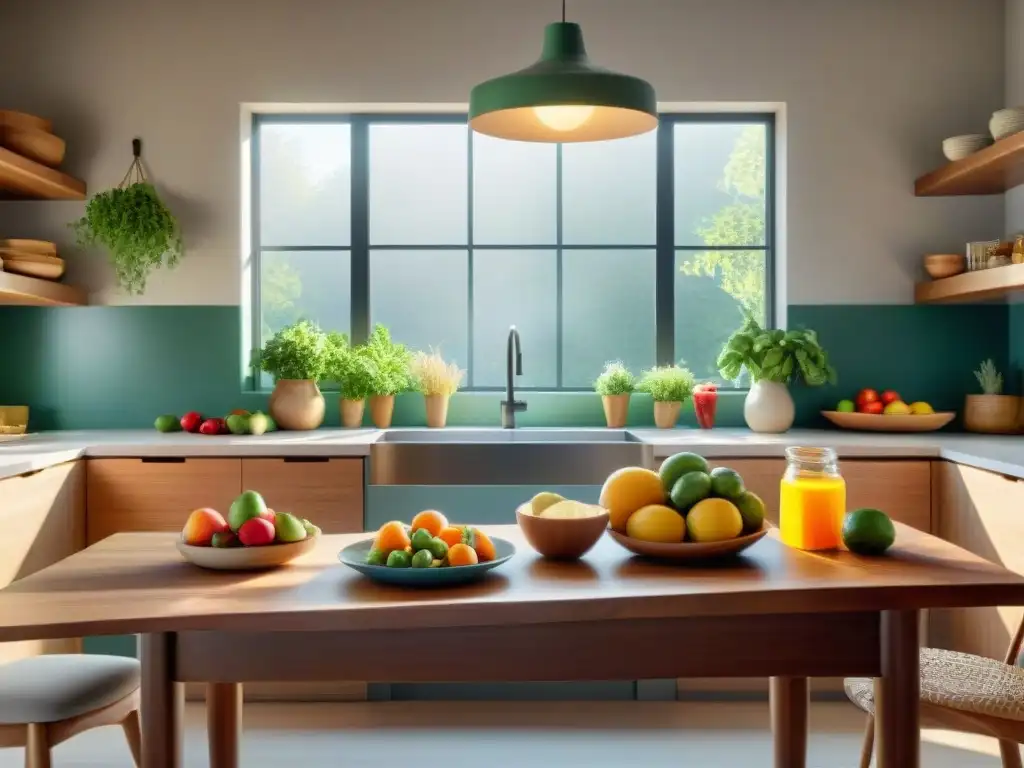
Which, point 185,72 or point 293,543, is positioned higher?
point 185,72

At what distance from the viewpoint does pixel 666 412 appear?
13.3ft

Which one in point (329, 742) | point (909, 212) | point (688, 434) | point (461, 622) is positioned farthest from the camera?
point (909, 212)

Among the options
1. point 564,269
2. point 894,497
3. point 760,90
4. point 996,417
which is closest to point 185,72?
point 564,269

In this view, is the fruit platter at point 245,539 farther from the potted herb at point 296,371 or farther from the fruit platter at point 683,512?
the potted herb at point 296,371

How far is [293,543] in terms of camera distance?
65.3 inches

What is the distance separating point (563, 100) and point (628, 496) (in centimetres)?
84

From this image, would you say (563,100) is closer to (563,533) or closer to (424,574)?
(563,533)

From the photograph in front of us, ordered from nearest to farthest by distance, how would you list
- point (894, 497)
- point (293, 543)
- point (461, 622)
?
1. point (461, 622)
2. point (293, 543)
3. point (894, 497)

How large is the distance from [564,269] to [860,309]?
1.34m

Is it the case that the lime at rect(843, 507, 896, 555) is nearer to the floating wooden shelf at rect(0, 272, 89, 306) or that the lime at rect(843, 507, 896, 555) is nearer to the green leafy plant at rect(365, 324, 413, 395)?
the green leafy plant at rect(365, 324, 413, 395)

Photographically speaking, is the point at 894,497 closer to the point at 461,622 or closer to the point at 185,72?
the point at 461,622

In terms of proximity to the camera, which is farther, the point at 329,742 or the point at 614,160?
the point at 614,160

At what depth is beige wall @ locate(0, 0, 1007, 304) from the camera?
4.12 m

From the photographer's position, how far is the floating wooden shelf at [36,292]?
139 inches
